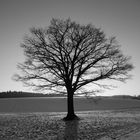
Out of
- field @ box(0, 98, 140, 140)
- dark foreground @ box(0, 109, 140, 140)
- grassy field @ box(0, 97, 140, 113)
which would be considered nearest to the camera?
dark foreground @ box(0, 109, 140, 140)

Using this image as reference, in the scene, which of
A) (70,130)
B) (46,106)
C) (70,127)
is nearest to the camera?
(70,130)

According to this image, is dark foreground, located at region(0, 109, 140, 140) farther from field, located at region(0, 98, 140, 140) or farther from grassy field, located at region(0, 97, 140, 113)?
grassy field, located at region(0, 97, 140, 113)

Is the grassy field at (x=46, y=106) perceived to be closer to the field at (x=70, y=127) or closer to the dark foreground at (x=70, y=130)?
the field at (x=70, y=127)

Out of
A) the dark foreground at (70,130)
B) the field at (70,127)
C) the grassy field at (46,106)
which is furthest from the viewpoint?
the grassy field at (46,106)

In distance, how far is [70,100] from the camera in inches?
967

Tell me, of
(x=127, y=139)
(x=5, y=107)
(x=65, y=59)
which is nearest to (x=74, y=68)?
(x=65, y=59)

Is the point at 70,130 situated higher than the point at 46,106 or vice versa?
the point at 46,106

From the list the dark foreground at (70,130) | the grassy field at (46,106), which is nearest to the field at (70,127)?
the dark foreground at (70,130)

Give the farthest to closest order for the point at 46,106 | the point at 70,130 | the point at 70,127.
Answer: the point at 46,106, the point at 70,127, the point at 70,130

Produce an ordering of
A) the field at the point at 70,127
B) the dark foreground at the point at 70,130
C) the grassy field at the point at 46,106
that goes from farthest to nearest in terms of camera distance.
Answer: the grassy field at the point at 46,106 → the field at the point at 70,127 → the dark foreground at the point at 70,130

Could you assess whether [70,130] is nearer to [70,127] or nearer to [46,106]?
[70,127]

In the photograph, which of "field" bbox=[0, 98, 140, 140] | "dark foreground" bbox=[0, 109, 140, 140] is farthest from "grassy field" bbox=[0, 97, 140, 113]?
"dark foreground" bbox=[0, 109, 140, 140]

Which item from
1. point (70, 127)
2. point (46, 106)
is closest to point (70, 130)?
point (70, 127)

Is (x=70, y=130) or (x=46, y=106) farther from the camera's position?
(x=46, y=106)
